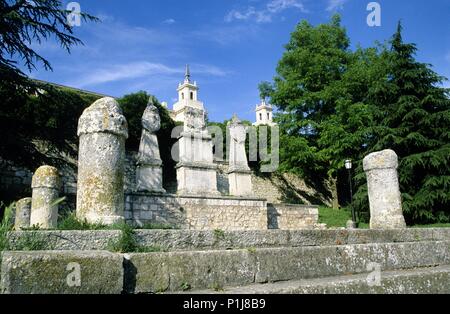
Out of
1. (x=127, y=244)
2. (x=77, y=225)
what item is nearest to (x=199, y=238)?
(x=127, y=244)

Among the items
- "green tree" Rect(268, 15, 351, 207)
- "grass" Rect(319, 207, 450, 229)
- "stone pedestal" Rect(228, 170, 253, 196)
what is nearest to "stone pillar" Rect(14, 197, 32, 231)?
"stone pedestal" Rect(228, 170, 253, 196)

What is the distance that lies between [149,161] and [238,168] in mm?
3586

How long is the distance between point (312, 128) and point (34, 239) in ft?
71.8

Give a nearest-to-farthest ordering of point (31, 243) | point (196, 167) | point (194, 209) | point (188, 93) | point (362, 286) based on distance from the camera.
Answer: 1. point (362, 286)
2. point (31, 243)
3. point (194, 209)
4. point (196, 167)
5. point (188, 93)

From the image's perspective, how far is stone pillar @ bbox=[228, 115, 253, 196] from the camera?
46.8 feet

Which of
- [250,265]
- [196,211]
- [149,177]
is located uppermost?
[149,177]

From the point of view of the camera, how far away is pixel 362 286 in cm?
335

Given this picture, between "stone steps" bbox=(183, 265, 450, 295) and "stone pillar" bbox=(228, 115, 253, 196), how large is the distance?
1024 cm

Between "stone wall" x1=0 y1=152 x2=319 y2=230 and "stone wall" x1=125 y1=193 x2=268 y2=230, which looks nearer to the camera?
"stone wall" x1=125 y1=193 x2=268 y2=230

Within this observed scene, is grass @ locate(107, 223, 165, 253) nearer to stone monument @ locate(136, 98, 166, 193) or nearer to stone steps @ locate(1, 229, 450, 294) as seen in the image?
stone steps @ locate(1, 229, 450, 294)

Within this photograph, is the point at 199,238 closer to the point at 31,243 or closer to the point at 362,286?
the point at 31,243
